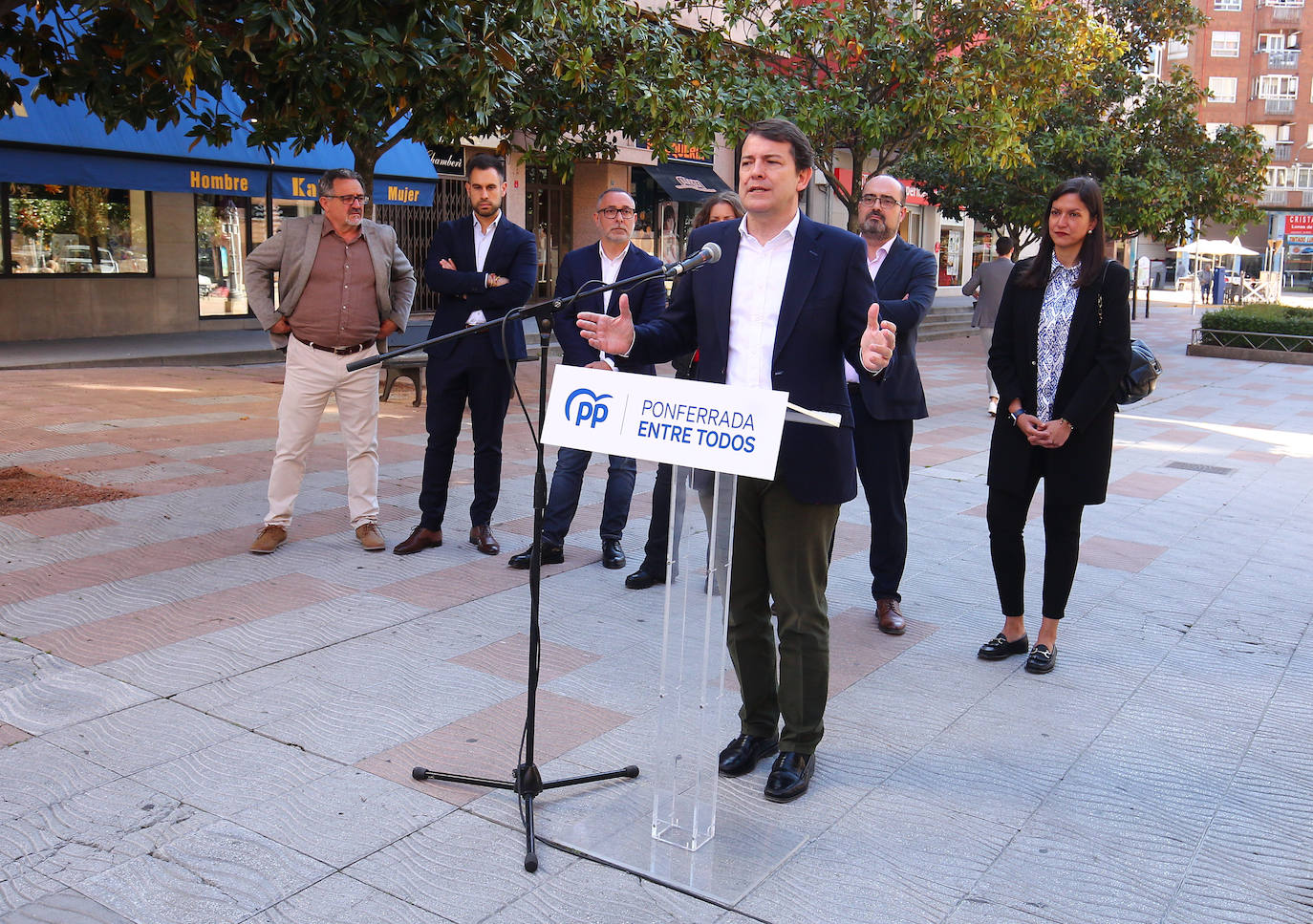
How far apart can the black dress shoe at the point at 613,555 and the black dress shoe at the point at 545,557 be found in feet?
0.81

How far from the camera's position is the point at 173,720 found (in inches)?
161

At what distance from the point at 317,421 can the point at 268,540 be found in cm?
72

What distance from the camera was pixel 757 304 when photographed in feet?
11.9

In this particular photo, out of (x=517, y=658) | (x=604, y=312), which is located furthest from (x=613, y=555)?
(x=517, y=658)

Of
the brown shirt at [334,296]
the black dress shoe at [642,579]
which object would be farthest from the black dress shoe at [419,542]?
the black dress shoe at [642,579]

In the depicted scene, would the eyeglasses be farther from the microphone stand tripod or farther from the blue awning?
the blue awning

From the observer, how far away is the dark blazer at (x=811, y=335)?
141 inches

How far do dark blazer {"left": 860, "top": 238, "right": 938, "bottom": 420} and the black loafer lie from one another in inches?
46.2

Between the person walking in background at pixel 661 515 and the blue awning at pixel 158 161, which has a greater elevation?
the blue awning at pixel 158 161

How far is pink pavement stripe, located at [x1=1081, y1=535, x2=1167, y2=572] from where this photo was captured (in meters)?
6.74

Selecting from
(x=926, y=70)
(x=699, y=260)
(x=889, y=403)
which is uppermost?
(x=926, y=70)

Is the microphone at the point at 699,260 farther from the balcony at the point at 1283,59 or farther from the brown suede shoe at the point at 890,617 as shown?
the balcony at the point at 1283,59

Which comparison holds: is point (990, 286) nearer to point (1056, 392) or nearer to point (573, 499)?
point (573, 499)

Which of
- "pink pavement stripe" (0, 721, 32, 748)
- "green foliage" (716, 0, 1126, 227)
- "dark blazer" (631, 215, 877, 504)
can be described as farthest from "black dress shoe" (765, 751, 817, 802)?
"green foliage" (716, 0, 1126, 227)
